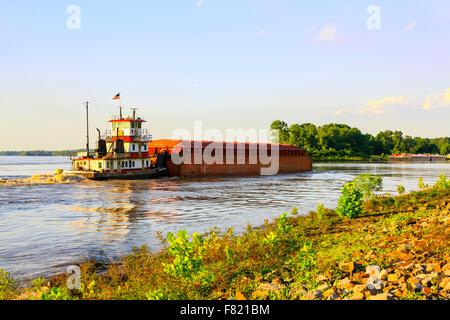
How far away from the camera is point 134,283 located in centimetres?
812

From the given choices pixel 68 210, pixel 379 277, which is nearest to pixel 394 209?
pixel 379 277

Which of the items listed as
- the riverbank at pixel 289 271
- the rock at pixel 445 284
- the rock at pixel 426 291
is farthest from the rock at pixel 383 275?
the rock at pixel 445 284

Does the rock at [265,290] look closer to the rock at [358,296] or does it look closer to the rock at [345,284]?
the rock at [345,284]

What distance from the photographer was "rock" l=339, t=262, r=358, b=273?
7.21 m

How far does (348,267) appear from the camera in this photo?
7312mm

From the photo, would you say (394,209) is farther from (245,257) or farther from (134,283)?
(134,283)

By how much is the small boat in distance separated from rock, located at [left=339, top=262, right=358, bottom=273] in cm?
4195

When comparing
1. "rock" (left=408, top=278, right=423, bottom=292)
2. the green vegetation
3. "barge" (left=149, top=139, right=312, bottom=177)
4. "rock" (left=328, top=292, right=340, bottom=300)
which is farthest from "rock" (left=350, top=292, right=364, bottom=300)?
the green vegetation

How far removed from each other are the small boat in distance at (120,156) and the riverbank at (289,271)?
37156 millimetres

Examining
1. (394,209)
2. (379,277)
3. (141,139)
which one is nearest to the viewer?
(379,277)

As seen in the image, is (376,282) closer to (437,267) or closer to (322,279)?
(322,279)

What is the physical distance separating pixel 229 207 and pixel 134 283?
16283 mm

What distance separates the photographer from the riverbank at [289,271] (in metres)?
6.19
